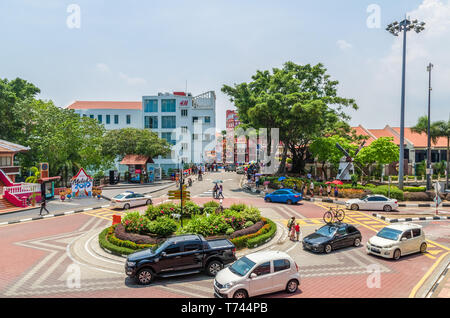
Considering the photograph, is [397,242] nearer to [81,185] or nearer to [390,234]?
[390,234]

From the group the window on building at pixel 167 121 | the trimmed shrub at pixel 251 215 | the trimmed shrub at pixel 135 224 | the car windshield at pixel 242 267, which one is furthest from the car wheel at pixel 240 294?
the window on building at pixel 167 121

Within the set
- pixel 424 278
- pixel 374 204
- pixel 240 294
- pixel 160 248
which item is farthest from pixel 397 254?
pixel 374 204

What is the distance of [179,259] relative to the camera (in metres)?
12.9

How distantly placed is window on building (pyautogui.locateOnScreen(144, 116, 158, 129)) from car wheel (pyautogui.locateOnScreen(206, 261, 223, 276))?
56459 mm

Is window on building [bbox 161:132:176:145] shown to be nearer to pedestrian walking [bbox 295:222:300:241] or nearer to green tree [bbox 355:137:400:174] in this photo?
green tree [bbox 355:137:400:174]

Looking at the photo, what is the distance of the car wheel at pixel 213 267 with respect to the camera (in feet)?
43.2

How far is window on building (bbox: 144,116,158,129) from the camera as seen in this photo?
6650cm

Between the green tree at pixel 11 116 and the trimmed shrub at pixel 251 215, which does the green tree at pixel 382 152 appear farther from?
the green tree at pixel 11 116

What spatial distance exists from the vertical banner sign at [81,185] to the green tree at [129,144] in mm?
14376

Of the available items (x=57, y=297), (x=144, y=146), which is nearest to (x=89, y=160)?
(x=144, y=146)

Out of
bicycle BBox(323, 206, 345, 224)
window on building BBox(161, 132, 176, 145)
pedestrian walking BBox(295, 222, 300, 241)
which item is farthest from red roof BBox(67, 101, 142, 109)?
pedestrian walking BBox(295, 222, 300, 241)

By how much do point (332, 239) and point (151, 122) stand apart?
56223 millimetres
